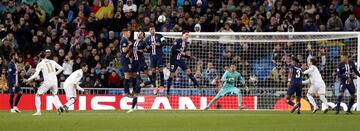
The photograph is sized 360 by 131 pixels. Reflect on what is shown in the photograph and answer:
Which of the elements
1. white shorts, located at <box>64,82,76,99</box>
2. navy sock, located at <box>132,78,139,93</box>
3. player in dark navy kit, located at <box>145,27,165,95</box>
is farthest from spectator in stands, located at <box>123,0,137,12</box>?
navy sock, located at <box>132,78,139,93</box>

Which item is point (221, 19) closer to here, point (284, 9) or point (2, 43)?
point (284, 9)

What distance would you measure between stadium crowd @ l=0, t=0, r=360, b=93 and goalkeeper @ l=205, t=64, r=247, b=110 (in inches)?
57.0

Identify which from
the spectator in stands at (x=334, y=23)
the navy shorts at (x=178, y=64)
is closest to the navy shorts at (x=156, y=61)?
the navy shorts at (x=178, y=64)

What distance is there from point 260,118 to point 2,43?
1679 cm

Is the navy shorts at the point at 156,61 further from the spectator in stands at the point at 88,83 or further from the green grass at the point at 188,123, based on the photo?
the spectator in stands at the point at 88,83

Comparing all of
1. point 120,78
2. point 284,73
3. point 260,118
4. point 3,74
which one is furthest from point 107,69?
point 260,118

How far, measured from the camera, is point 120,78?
123ft

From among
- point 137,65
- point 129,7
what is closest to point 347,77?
point 137,65

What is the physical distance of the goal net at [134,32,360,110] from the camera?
1373 inches

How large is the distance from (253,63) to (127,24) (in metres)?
6.43

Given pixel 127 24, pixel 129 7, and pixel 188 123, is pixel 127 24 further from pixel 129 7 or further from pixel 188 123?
pixel 188 123

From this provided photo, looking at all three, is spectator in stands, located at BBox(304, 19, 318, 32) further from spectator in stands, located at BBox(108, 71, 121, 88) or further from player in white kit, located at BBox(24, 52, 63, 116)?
player in white kit, located at BBox(24, 52, 63, 116)

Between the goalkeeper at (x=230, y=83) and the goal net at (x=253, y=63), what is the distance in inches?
51.2

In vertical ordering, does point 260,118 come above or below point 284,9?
below
